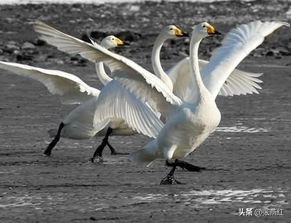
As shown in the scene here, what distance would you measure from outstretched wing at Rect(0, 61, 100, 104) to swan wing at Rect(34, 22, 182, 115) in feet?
8.47

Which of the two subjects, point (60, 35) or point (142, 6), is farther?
point (142, 6)

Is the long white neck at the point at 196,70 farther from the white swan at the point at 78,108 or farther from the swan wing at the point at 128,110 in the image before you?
the white swan at the point at 78,108

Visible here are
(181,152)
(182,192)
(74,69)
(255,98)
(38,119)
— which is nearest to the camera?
(182,192)

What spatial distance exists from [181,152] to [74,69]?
15.3m

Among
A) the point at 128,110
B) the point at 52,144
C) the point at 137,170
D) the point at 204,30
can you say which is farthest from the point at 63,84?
the point at 204,30

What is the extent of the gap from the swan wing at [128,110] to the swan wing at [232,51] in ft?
2.25

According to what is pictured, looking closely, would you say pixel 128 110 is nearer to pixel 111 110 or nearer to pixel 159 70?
pixel 111 110

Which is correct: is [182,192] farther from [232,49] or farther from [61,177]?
[232,49]

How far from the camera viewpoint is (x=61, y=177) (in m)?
12.7

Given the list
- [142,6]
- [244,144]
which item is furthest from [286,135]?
[142,6]

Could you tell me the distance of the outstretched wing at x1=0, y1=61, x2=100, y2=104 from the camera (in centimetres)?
1506

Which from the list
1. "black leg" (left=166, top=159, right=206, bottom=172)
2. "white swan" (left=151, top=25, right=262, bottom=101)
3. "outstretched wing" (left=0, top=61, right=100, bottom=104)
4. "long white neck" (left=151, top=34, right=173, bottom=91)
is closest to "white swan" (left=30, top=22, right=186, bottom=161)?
"long white neck" (left=151, top=34, right=173, bottom=91)

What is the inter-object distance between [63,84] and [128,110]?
8.09ft

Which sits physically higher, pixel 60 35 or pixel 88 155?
pixel 60 35
